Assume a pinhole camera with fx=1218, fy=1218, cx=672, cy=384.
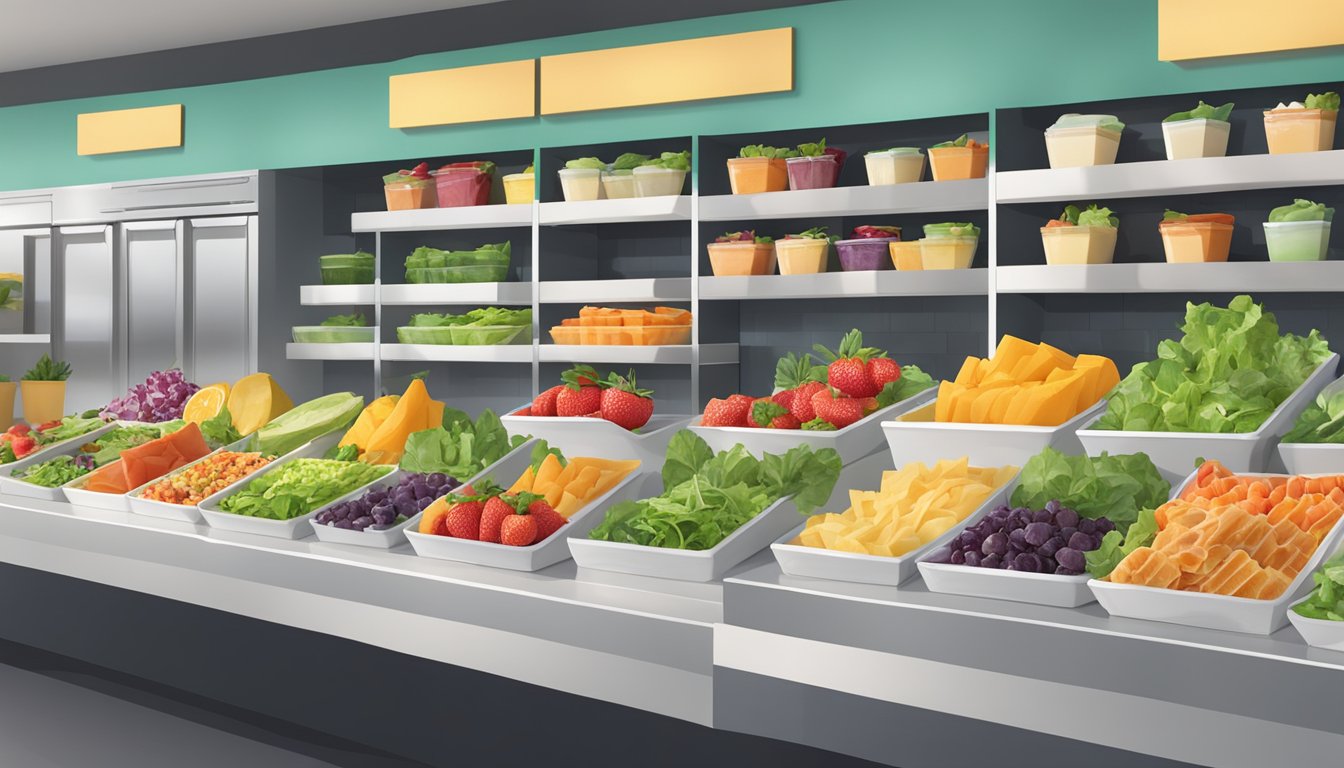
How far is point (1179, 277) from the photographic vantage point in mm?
3760

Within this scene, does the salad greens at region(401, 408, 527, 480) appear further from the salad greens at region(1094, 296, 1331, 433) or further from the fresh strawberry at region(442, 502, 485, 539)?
the salad greens at region(1094, 296, 1331, 433)

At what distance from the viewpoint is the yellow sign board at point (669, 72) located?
450cm

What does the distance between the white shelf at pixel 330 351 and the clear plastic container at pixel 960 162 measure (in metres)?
2.69

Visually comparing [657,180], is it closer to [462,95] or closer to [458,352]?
[462,95]

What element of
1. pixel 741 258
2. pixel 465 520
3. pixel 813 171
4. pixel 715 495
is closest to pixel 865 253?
pixel 813 171

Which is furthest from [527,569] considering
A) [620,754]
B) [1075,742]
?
[1075,742]

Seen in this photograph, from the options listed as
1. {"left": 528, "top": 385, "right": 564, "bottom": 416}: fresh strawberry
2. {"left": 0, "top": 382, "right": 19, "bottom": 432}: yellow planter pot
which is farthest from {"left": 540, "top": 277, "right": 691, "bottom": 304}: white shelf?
{"left": 0, "top": 382, "right": 19, "bottom": 432}: yellow planter pot

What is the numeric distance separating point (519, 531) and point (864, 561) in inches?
34.1

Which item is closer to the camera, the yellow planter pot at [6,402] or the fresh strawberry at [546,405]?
the fresh strawberry at [546,405]

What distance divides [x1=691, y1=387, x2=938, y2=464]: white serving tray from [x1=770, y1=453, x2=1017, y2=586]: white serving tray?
21.6 inches

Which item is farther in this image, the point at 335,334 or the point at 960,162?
the point at 335,334

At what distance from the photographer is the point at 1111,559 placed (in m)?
2.01

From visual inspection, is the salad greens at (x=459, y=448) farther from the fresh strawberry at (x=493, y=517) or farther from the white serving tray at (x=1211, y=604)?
the white serving tray at (x=1211, y=604)

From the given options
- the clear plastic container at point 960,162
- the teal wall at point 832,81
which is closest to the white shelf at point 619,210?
the teal wall at point 832,81
